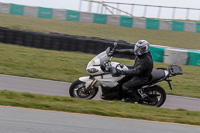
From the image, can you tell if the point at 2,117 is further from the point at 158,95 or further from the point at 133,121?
the point at 158,95

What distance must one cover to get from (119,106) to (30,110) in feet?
6.40

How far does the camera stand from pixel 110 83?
6.95m

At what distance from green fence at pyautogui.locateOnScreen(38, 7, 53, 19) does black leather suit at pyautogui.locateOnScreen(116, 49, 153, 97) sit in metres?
24.3

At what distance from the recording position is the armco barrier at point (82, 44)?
558 inches

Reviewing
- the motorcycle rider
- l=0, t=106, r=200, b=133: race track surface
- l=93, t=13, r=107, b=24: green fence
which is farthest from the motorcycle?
l=93, t=13, r=107, b=24: green fence

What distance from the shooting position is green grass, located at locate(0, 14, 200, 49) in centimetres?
2205

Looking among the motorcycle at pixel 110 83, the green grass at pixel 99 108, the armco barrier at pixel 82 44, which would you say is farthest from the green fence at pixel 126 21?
the green grass at pixel 99 108

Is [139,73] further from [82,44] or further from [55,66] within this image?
[82,44]

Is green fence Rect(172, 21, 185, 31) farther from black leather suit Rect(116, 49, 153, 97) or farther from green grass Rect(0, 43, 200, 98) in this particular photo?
black leather suit Rect(116, 49, 153, 97)

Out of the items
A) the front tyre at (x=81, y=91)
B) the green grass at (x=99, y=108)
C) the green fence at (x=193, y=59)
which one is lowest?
the green grass at (x=99, y=108)

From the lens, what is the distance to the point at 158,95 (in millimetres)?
7254

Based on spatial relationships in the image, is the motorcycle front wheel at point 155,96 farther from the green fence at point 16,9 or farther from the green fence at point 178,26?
→ the green fence at point 16,9

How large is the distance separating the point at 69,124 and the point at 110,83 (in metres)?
2.31

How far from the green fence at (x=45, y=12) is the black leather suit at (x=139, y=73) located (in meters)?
24.3
